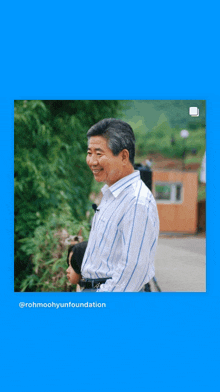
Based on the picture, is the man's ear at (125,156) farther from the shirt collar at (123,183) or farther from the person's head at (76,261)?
the person's head at (76,261)

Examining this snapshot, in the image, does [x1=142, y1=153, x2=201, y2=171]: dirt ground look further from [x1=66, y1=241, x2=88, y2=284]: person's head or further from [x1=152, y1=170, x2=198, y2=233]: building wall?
[x1=66, y1=241, x2=88, y2=284]: person's head

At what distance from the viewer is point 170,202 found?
129 inches

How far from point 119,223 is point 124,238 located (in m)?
0.09

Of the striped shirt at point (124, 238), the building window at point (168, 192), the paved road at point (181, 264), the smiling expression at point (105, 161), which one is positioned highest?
the smiling expression at point (105, 161)

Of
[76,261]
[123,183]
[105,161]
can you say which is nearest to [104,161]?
[105,161]

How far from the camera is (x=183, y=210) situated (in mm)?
3312

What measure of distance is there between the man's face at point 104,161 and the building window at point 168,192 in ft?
2.72

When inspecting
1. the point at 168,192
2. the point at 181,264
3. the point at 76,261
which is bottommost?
the point at 181,264

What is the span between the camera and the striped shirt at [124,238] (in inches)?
83.7

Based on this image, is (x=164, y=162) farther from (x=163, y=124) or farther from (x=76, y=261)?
(x=76, y=261)

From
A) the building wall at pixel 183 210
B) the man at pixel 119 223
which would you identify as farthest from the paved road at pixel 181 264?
the man at pixel 119 223

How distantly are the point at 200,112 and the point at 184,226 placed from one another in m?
0.85
